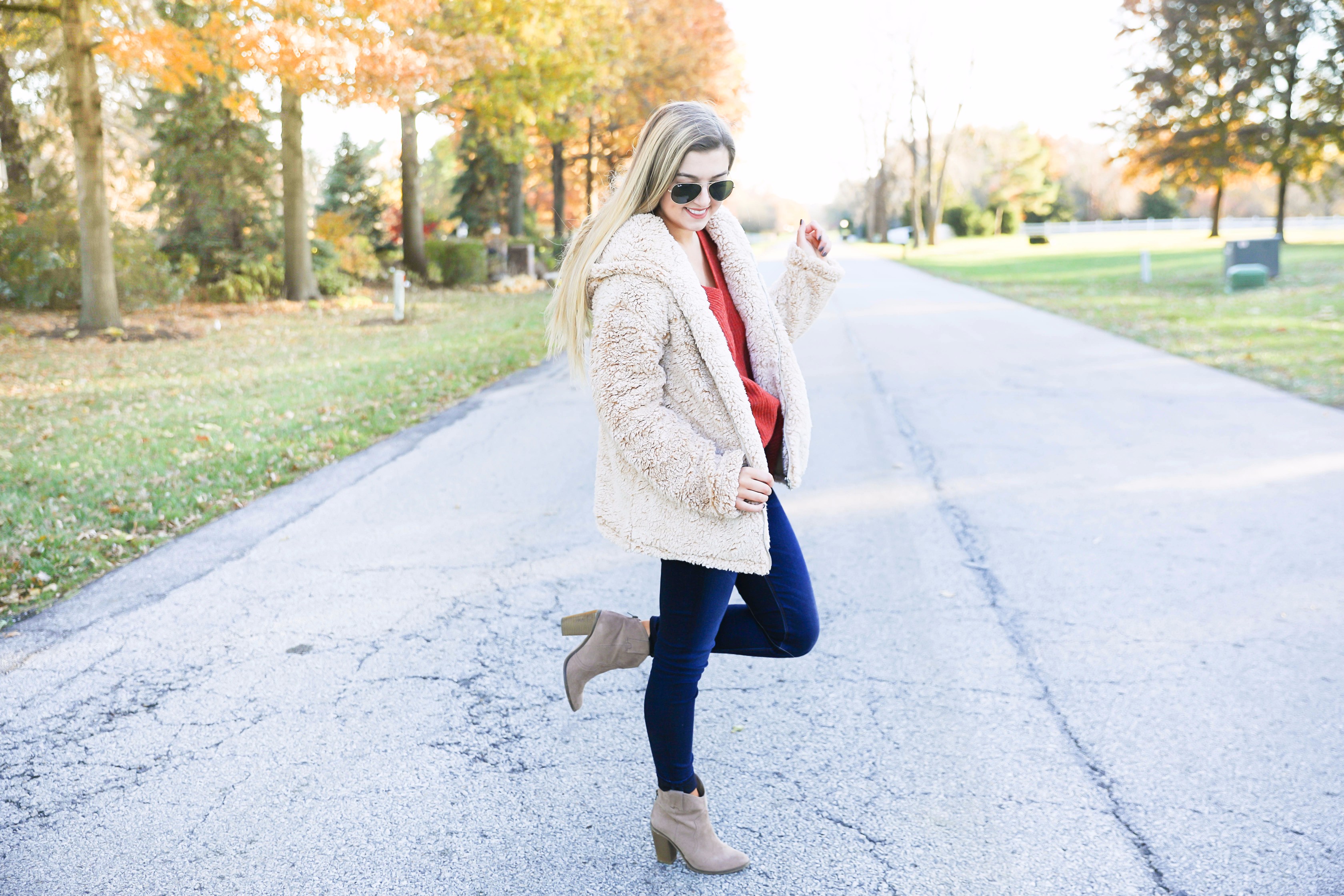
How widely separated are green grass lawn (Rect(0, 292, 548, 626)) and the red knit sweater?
12.0 feet

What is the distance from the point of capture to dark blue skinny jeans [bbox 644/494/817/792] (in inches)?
100

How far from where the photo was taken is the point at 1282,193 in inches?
1265

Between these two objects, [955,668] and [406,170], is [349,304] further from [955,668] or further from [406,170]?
[955,668]

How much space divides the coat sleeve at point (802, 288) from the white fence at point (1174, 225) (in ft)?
180

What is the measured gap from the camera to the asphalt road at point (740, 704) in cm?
270

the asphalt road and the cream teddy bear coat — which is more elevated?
the cream teddy bear coat

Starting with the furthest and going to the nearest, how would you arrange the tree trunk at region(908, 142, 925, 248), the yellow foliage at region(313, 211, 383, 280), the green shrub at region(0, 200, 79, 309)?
1. the tree trunk at region(908, 142, 925, 248)
2. the yellow foliage at region(313, 211, 383, 280)
3. the green shrub at region(0, 200, 79, 309)

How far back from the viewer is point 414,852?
8.91 feet

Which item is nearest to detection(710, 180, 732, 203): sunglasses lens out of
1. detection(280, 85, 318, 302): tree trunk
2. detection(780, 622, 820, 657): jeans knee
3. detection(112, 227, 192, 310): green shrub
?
detection(780, 622, 820, 657): jeans knee

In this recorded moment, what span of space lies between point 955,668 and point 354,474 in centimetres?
452

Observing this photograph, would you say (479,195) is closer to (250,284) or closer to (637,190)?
(250,284)

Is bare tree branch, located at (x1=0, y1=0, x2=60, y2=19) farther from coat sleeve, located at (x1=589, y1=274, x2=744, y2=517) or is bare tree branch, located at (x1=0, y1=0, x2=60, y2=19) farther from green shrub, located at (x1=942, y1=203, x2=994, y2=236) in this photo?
green shrub, located at (x1=942, y1=203, x2=994, y2=236)

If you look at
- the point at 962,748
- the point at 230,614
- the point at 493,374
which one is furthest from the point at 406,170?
the point at 962,748

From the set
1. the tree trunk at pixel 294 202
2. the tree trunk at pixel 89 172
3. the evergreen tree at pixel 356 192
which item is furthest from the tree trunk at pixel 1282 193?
the tree trunk at pixel 89 172
